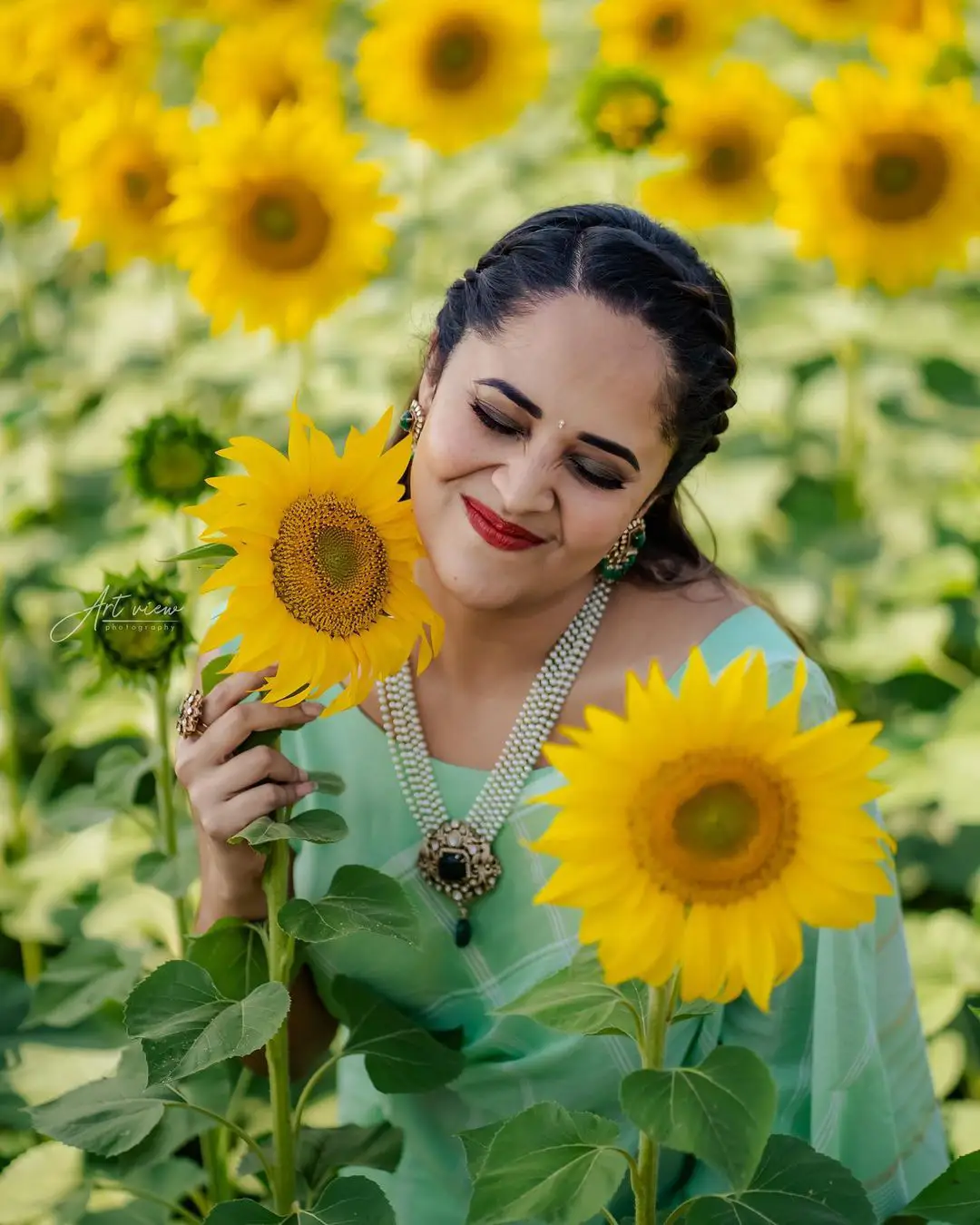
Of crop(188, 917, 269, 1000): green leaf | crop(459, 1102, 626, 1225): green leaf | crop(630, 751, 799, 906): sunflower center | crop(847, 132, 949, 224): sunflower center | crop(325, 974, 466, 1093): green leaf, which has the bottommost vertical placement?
crop(325, 974, 466, 1093): green leaf

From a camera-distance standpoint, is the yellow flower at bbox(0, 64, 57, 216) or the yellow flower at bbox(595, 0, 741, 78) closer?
the yellow flower at bbox(0, 64, 57, 216)

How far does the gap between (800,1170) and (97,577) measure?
1.34m

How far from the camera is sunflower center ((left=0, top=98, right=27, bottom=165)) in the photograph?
7.73ft

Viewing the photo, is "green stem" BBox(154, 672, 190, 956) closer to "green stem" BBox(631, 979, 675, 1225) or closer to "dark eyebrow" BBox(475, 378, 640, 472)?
"dark eyebrow" BBox(475, 378, 640, 472)

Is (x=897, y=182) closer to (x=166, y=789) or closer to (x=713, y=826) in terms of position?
(x=166, y=789)

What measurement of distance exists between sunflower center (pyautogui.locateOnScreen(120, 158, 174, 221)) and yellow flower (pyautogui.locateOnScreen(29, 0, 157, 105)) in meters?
0.42

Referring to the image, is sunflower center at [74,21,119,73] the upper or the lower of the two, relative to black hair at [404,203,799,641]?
upper

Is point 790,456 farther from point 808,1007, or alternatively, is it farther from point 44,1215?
point 44,1215

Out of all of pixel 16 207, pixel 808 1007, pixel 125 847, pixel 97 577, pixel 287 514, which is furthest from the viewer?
pixel 16 207

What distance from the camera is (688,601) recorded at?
1383 mm

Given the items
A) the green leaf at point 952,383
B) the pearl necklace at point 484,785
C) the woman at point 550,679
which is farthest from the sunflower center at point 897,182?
the pearl necklace at point 484,785

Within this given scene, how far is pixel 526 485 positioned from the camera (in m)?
1.08

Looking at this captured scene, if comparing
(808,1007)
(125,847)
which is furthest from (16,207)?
(808,1007)

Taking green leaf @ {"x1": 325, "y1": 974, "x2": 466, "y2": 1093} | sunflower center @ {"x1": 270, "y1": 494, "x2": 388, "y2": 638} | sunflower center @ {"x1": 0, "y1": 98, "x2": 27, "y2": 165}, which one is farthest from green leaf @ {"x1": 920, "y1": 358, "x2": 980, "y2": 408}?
sunflower center @ {"x1": 270, "y1": 494, "x2": 388, "y2": 638}
